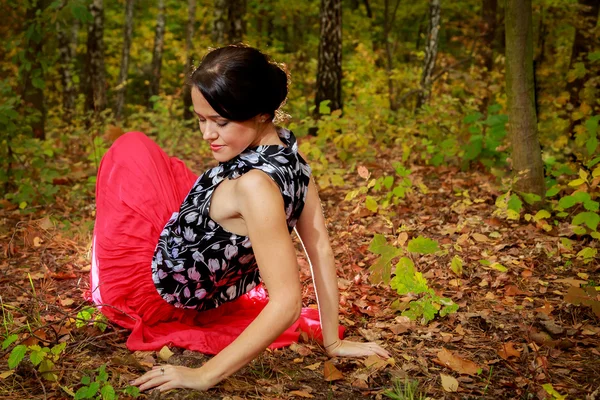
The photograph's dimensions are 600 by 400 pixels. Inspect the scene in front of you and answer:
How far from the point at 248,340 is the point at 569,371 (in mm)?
1467

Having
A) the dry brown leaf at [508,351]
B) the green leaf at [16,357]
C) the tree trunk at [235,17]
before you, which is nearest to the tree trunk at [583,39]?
the dry brown leaf at [508,351]

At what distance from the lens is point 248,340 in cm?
212

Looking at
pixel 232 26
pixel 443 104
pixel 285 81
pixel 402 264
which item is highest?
pixel 232 26

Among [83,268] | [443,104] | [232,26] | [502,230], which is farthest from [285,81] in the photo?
[232,26]

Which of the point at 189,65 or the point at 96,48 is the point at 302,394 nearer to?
the point at 96,48

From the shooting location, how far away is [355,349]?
2.61m

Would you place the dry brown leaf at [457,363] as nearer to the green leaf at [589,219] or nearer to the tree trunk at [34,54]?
the green leaf at [589,219]

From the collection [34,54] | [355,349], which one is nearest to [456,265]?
[355,349]

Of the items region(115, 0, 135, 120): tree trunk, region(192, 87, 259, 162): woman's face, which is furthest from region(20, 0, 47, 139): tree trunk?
region(115, 0, 135, 120): tree trunk

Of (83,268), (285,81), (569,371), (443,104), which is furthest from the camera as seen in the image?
(443,104)

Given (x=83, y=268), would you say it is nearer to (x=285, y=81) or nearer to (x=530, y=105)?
(x=285, y=81)

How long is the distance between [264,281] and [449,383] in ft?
3.10

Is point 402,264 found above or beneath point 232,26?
beneath

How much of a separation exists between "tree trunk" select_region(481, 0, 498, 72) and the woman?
8.13 meters
